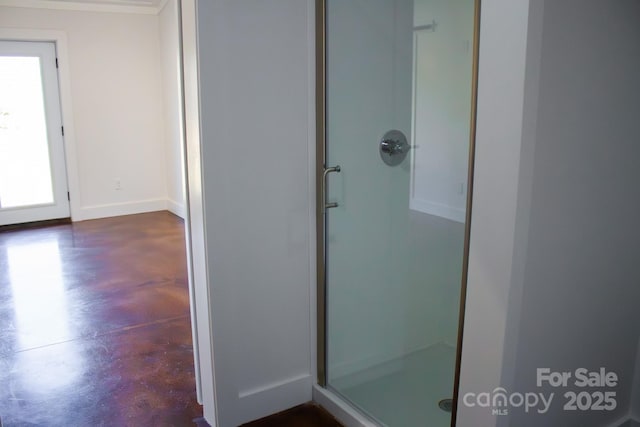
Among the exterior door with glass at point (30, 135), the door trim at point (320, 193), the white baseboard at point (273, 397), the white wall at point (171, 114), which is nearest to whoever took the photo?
the door trim at point (320, 193)

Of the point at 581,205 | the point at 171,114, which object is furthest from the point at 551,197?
the point at 171,114

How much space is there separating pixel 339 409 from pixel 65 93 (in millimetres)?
5084

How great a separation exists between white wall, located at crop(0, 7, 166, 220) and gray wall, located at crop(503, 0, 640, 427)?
5589mm

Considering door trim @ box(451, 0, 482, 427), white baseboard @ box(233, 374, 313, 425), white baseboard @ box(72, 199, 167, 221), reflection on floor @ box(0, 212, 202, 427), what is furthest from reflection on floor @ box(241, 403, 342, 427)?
white baseboard @ box(72, 199, 167, 221)

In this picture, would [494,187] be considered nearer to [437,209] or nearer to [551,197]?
[551,197]

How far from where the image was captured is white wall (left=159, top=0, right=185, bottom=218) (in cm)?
577

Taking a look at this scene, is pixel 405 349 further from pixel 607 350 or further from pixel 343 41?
pixel 343 41

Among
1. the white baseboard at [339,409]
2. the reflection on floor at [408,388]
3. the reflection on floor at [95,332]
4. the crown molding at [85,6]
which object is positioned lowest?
the reflection on floor at [95,332]

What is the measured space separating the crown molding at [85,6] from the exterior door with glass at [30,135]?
0.39 meters

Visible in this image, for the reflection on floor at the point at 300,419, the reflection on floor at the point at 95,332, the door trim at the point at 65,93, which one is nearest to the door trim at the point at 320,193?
the reflection on floor at the point at 300,419

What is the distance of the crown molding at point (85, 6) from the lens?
17.7 ft

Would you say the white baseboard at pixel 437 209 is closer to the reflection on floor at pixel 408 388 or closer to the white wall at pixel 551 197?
the white wall at pixel 551 197

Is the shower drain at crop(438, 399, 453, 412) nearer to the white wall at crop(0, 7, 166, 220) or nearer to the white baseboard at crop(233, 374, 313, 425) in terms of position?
the white baseboard at crop(233, 374, 313, 425)

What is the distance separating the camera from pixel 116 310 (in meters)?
3.51
